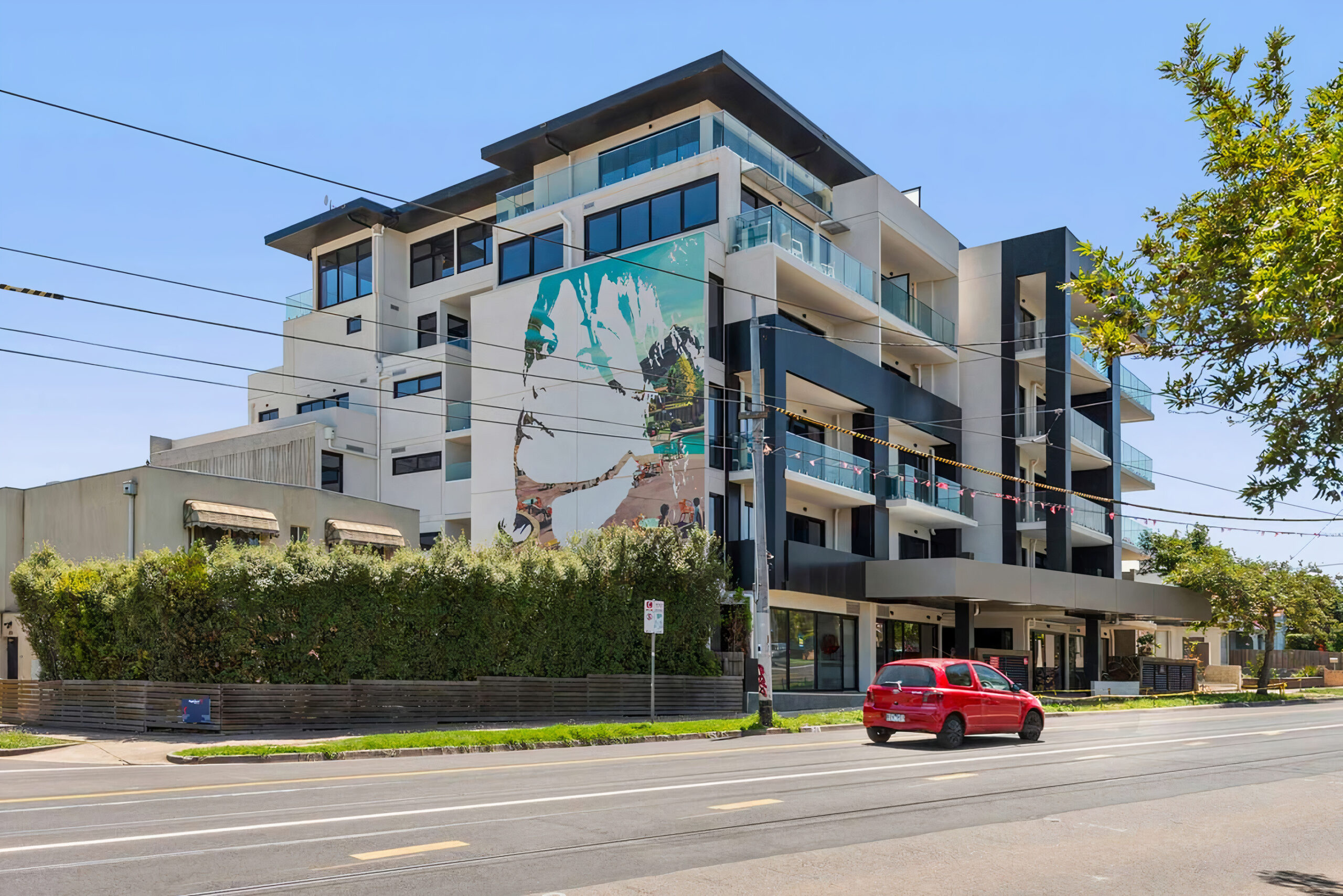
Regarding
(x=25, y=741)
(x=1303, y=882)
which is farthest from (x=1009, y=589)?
(x=1303, y=882)

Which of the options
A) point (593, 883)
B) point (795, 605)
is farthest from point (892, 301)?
point (593, 883)

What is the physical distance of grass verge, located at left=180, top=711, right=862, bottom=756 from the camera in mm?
18469

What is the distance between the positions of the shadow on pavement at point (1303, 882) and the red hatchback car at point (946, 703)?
1103 cm

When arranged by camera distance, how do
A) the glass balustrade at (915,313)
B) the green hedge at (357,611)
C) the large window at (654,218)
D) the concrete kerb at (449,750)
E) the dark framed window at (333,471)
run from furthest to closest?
1. the dark framed window at (333,471)
2. the glass balustrade at (915,313)
3. the large window at (654,218)
4. the green hedge at (357,611)
5. the concrete kerb at (449,750)

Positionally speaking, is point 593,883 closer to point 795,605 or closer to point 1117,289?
point 1117,289

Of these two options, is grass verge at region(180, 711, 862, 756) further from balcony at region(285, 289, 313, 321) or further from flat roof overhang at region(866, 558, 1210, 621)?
balcony at region(285, 289, 313, 321)

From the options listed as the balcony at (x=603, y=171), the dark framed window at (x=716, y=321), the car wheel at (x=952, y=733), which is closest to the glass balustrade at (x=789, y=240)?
the dark framed window at (x=716, y=321)

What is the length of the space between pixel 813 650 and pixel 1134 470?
2340 centimetres

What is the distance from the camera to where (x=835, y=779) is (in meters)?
14.9

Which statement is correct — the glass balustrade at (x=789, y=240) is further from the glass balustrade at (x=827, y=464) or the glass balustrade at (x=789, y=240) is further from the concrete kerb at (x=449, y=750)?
the concrete kerb at (x=449, y=750)

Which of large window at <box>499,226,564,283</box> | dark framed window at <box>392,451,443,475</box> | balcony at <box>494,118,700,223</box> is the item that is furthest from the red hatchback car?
dark framed window at <box>392,451,443,475</box>

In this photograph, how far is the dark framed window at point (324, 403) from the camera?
47.7m

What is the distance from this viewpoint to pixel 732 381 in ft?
116

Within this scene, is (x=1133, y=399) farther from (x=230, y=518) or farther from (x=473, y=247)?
(x=230, y=518)
